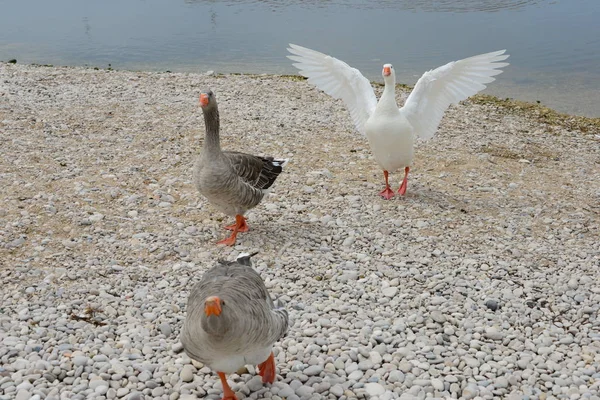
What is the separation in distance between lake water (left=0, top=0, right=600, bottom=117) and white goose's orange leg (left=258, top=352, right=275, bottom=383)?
47.5ft

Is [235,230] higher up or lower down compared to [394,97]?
lower down

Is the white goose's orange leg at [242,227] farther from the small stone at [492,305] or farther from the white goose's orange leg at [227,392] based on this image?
the white goose's orange leg at [227,392]

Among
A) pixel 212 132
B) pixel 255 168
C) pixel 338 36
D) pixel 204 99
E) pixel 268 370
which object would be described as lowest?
pixel 268 370

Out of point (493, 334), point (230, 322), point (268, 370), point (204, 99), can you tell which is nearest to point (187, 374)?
point (268, 370)

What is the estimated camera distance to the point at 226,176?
24.1ft

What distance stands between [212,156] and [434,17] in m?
24.5

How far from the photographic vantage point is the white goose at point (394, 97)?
9148mm

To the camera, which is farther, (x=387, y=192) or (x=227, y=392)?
(x=387, y=192)

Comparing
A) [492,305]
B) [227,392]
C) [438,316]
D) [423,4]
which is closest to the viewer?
[227,392]

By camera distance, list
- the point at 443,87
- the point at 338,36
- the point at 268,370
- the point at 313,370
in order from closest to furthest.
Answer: the point at 268,370, the point at 313,370, the point at 443,87, the point at 338,36

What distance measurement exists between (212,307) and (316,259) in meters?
3.45

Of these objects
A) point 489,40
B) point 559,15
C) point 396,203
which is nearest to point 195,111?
point 396,203

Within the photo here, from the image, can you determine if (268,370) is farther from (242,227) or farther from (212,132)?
(212,132)

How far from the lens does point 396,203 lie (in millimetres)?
9125
